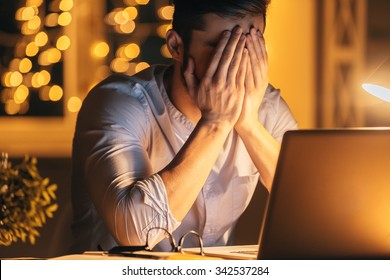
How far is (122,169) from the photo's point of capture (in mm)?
2033

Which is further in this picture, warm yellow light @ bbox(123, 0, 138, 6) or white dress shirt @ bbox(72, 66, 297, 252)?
warm yellow light @ bbox(123, 0, 138, 6)

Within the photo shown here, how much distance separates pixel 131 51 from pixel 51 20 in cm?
39

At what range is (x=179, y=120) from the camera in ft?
7.47

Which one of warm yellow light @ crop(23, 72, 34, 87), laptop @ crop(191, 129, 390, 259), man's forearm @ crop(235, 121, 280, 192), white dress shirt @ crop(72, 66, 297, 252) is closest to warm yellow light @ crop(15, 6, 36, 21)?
warm yellow light @ crop(23, 72, 34, 87)

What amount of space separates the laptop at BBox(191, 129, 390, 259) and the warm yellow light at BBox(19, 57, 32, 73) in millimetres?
3250

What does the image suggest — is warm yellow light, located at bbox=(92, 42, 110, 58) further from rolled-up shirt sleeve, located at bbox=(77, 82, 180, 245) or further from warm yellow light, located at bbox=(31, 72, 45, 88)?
rolled-up shirt sleeve, located at bbox=(77, 82, 180, 245)

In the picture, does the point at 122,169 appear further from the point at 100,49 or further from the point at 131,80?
the point at 100,49

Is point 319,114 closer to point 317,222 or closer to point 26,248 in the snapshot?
point 26,248

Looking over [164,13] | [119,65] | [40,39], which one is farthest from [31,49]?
[164,13]

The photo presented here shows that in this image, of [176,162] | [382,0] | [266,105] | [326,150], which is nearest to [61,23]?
[382,0]

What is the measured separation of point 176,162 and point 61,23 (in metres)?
2.59

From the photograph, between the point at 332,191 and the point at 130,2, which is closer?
the point at 332,191

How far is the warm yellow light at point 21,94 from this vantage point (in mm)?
4488

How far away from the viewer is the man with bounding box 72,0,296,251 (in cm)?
200
